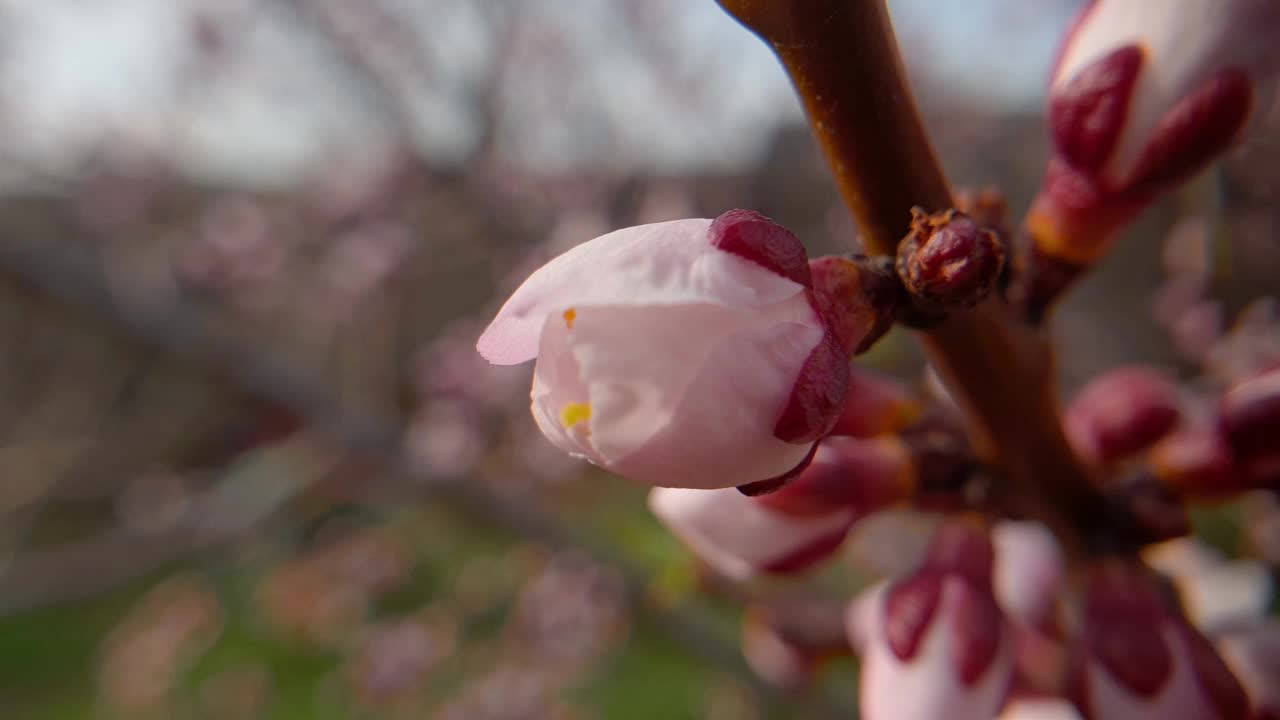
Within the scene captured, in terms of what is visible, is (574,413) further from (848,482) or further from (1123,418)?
(1123,418)

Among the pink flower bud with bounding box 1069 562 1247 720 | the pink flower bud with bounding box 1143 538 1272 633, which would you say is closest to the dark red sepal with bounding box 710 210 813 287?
the pink flower bud with bounding box 1069 562 1247 720

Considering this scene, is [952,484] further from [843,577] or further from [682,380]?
[843,577]

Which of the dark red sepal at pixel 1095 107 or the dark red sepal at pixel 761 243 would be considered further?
the dark red sepal at pixel 1095 107

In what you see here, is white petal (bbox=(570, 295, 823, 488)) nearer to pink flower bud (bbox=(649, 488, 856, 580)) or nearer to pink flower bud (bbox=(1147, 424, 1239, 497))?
pink flower bud (bbox=(649, 488, 856, 580))

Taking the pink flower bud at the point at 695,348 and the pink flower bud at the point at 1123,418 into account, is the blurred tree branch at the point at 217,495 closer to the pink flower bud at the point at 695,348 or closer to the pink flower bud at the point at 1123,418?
the pink flower bud at the point at 1123,418

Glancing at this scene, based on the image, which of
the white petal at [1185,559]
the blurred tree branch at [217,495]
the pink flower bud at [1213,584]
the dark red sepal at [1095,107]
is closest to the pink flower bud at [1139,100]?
the dark red sepal at [1095,107]

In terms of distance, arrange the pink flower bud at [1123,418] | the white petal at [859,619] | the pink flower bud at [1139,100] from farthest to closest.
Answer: the white petal at [859,619], the pink flower bud at [1123,418], the pink flower bud at [1139,100]

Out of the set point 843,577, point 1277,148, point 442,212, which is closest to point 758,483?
point 1277,148

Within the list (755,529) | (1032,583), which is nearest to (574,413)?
(755,529)
